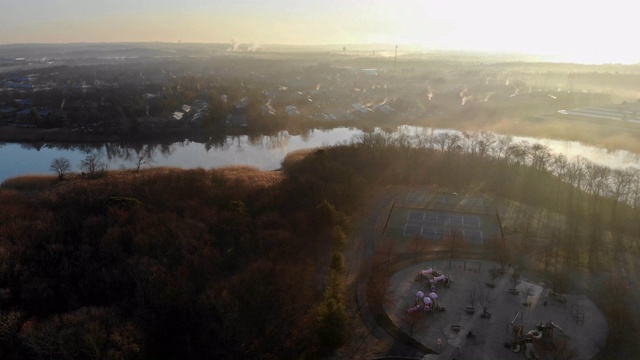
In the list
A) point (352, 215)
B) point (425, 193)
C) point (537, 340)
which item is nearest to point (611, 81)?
point (425, 193)

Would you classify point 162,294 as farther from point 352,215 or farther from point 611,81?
point 611,81

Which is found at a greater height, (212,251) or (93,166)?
(93,166)

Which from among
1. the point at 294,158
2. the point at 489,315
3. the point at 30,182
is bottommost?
the point at 489,315

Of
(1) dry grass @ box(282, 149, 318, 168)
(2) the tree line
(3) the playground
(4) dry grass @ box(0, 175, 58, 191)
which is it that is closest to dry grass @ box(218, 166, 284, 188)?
(2) the tree line

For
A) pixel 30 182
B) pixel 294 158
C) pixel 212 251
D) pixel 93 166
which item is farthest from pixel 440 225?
pixel 30 182

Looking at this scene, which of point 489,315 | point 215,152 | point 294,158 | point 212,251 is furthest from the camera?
point 215,152

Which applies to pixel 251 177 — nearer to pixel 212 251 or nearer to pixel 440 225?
pixel 212 251

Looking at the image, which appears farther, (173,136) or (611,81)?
(611,81)

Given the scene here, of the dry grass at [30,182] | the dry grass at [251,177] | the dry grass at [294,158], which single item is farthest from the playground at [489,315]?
the dry grass at [30,182]
